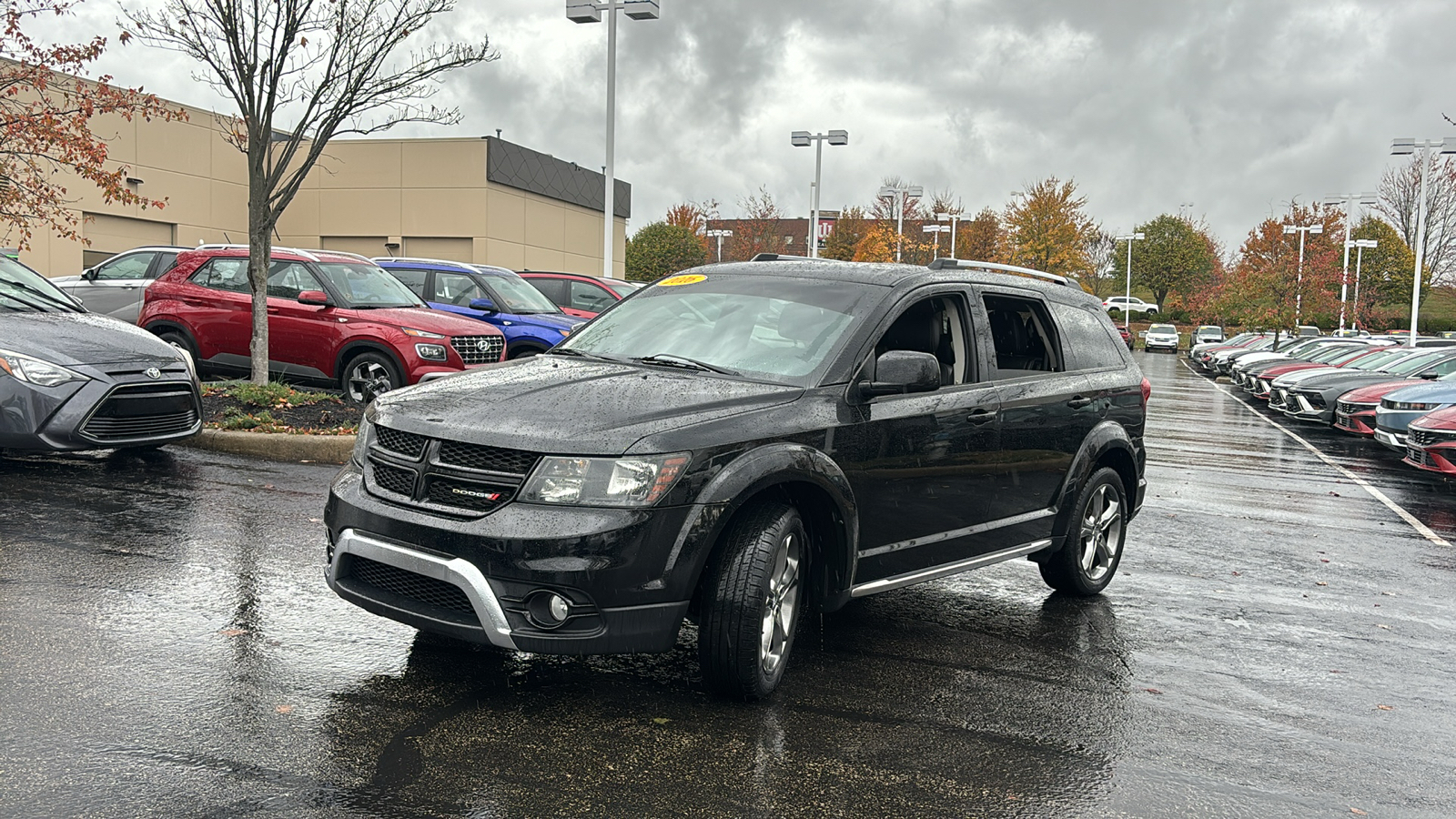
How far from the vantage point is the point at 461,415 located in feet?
14.8

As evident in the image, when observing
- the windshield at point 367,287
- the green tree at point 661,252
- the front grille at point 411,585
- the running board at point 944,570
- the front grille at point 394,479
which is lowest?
the running board at point 944,570

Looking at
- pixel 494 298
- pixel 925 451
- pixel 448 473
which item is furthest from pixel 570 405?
pixel 494 298

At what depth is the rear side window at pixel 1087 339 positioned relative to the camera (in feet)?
22.3

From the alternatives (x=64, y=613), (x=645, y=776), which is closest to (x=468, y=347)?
(x=64, y=613)

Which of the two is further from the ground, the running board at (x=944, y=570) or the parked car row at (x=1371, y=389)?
the parked car row at (x=1371, y=389)

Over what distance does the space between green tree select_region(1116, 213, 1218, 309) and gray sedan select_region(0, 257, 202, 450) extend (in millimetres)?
74244

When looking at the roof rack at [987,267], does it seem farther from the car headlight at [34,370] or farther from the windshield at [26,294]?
the windshield at [26,294]

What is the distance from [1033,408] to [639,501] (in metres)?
2.74

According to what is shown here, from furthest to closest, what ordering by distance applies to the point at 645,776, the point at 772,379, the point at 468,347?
Answer: the point at 468,347, the point at 772,379, the point at 645,776

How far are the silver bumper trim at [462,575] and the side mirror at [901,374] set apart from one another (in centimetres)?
182

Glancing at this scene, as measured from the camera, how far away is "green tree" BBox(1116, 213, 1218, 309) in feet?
251

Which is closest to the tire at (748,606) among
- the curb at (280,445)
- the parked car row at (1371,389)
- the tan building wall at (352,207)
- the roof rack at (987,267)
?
the roof rack at (987,267)

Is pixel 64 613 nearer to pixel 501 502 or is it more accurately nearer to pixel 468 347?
pixel 501 502

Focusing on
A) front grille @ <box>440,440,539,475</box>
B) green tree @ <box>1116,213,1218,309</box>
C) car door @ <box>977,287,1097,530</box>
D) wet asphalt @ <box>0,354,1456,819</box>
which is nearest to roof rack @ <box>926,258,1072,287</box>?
car door @ <box>977,287,1097,530</box>
